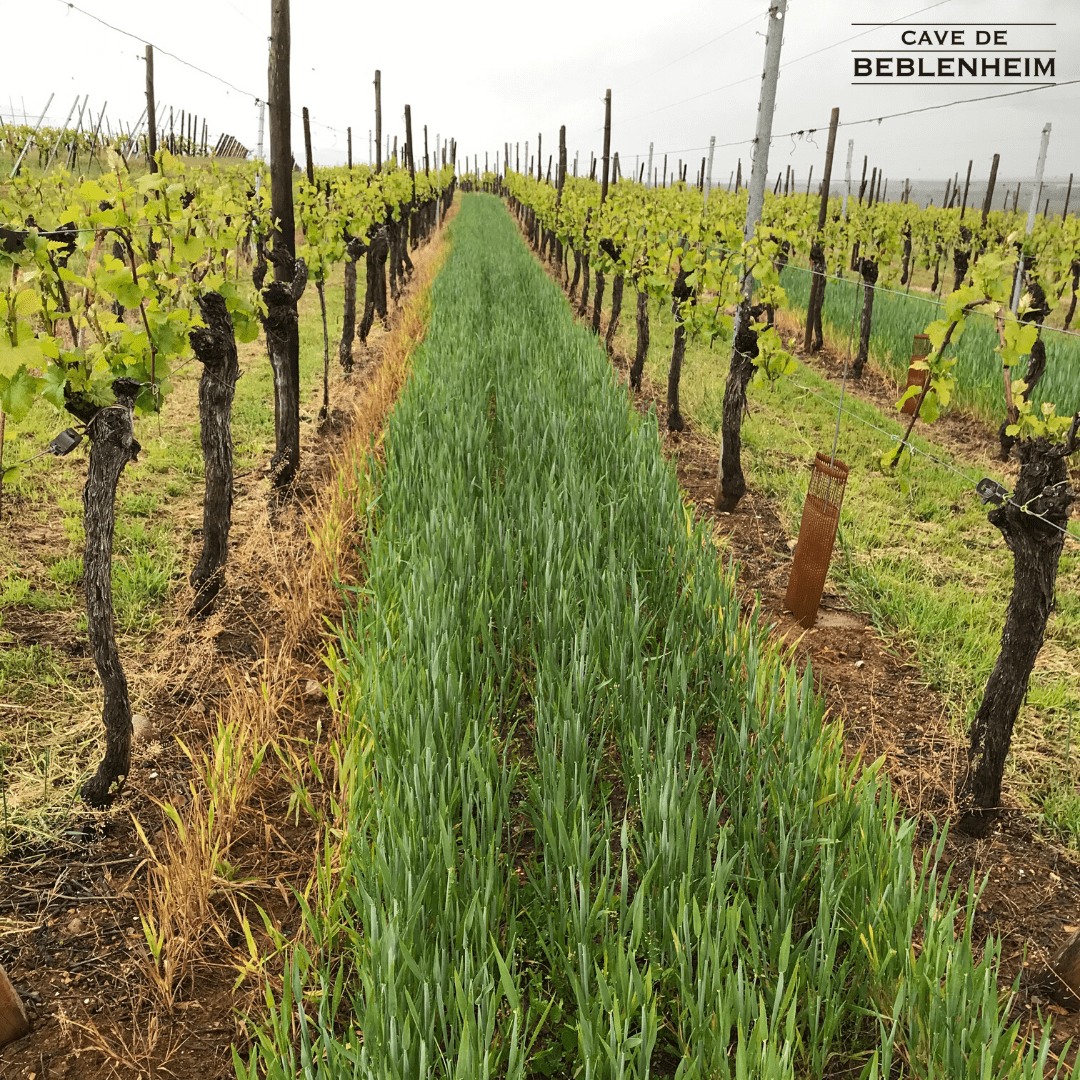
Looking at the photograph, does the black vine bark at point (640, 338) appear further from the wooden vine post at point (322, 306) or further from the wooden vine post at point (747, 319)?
the wooden vine post at point (322, 306)

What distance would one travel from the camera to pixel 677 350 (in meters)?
6.08

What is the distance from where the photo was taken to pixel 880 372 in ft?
27.0

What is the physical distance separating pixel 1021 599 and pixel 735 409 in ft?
8.25

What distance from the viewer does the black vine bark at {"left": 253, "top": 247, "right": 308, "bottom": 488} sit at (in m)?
4.49

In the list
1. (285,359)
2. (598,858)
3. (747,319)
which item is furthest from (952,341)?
(285,359)

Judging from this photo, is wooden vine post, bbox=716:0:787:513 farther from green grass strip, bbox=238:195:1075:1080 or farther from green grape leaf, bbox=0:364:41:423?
green grape leaf, bbox=0:364:41:423

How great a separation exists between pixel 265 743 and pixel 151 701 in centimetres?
69

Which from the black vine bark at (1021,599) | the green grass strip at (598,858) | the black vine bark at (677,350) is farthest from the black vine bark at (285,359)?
the black vine bark at (1021,599)

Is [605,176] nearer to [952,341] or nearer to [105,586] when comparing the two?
[952,341]

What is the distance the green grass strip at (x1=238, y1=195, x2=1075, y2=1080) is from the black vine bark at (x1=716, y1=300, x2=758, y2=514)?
5.33 ft

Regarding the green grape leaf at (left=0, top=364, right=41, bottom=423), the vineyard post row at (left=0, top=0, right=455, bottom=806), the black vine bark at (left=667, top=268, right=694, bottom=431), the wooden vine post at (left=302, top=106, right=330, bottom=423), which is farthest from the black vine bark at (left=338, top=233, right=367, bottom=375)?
the green grape leaf at (left=0, top=364, right=41, bottom=423)

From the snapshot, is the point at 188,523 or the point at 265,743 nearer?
the point at 265,743

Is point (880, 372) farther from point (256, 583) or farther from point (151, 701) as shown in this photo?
point (151, 701)

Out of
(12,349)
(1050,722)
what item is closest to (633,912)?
(12,349)
